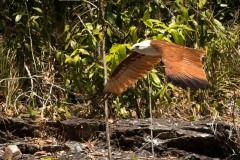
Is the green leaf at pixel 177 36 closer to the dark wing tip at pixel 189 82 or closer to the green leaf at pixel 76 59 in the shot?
the green leaf at pixel 76 59

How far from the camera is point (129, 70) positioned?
354 cm

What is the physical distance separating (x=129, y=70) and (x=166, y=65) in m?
0.66

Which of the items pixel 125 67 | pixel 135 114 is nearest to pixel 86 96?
pixel 135 114

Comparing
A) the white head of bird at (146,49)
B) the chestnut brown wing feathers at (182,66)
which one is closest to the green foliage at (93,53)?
the white head of bird at (146,49)

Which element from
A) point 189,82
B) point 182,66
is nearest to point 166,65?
point 182,66

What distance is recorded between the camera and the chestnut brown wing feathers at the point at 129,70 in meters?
3.44

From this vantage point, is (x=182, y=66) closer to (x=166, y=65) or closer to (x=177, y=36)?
(x=166, y=65)

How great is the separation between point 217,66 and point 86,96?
51.4 inches

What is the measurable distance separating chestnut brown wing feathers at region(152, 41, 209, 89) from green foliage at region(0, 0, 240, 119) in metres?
1.28

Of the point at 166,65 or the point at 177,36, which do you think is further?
the point at 177,36

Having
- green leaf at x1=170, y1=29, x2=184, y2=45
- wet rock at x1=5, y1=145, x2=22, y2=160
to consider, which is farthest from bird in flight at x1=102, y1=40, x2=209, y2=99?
wet rock at x1=5, y1=145, x2=22, y2=160

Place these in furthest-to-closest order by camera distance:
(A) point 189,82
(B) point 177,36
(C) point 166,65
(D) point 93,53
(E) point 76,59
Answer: (D) point 93,53, (E) point 76,59, (B) point 177,36, (C) point 166,65, (A) point 189,82

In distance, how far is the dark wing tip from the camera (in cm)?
267

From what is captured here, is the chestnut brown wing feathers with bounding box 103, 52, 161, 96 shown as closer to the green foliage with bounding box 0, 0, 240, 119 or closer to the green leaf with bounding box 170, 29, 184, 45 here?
the green foliage with bounding box 0, 0, 240, 119
